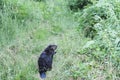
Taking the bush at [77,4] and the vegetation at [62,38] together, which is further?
the bush at [77,4]

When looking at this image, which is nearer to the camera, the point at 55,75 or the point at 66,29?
the point at 55,75

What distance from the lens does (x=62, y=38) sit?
5723mm

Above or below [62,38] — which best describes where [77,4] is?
above

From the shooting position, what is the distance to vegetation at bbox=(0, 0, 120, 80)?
4.51 metres

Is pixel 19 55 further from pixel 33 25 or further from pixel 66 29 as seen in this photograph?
pixel 66 29

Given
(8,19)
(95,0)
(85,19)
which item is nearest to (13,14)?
(8,19)

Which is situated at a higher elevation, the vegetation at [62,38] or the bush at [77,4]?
the bush at [77,4]

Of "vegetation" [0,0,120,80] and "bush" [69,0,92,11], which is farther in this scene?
"bush" [69,0,92,11]

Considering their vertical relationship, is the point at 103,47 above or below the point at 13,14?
below

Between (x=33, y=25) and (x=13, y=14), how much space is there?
51 cm

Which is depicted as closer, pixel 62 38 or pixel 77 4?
pixel 62 38

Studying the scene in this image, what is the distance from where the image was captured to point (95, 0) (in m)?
6.75

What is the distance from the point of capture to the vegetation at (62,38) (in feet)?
14.8

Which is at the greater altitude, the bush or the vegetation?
the bush
